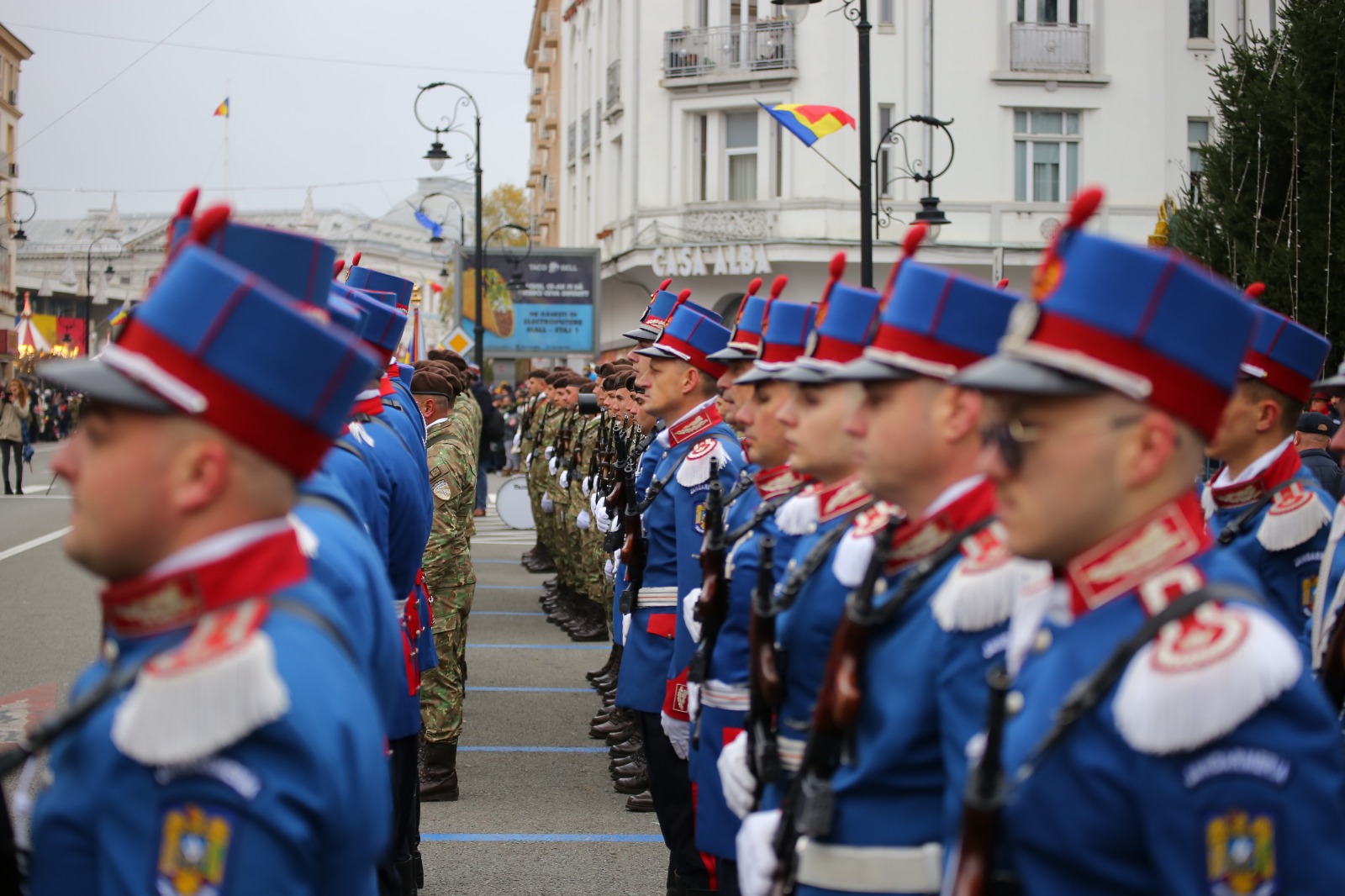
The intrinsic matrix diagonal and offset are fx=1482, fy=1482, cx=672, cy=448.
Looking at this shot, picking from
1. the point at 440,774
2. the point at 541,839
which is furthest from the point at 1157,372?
the point at 440,774

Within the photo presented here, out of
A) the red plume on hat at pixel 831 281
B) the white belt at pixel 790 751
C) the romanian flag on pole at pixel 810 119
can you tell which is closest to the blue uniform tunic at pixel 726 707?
the red plume on hat at pixel 831 281

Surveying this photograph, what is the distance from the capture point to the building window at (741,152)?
104 feet

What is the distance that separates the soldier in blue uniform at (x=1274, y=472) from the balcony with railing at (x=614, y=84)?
3100 cm

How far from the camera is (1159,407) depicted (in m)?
2.15

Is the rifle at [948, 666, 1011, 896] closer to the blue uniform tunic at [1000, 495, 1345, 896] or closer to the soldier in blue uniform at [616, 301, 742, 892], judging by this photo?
the blue uniform tunic at [1000, 495, 1345, 896]

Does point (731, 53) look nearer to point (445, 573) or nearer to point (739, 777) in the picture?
point (445, 573)

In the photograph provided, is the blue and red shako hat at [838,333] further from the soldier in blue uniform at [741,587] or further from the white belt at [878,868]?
the white belt at [878,868]

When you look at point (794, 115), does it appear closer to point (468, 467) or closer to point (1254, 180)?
point (1254, 180)

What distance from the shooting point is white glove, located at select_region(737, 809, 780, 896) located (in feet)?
9.72

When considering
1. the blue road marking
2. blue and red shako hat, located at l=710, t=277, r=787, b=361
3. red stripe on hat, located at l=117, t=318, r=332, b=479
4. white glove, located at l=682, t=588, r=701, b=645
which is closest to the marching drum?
the blue road marking

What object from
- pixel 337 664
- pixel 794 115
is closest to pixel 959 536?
pixel 337 664

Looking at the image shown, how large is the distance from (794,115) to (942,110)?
15476 mm

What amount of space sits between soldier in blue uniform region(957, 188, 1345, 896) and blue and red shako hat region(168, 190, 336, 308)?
1.47 metres

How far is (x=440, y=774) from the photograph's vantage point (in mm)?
7598
